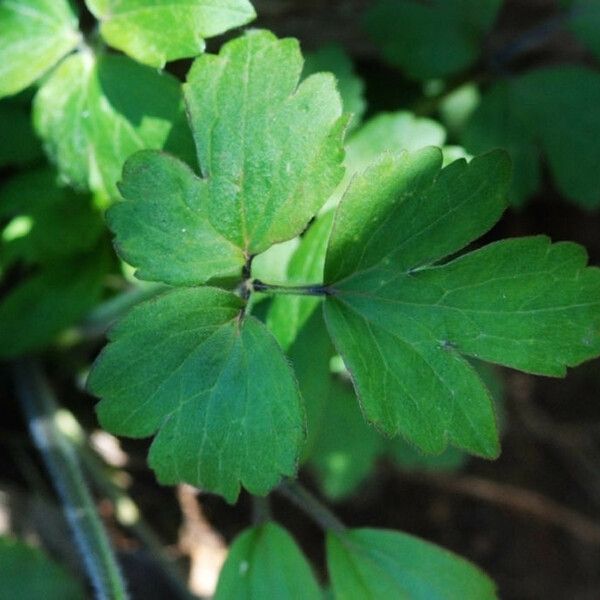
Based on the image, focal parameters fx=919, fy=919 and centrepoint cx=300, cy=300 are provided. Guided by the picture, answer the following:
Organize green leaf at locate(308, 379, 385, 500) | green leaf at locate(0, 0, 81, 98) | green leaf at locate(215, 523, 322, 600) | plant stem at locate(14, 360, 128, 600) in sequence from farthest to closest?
green leaf at locate(308, 379, 385, 500) < plant stem at locate(14, 360, 128, 600) < green leaf at locate(215, 523, 322, 600) < green leaf at locate(0, 0, 81, 98)

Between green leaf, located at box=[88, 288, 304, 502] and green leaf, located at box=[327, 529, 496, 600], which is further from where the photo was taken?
green leaf, located at box=[327, 529, 496, 600]

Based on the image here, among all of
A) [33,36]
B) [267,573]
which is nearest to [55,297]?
[33,36]

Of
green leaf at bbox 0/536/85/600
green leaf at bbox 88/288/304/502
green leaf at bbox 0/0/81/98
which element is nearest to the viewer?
green leaf at bbox 88/288/304/502

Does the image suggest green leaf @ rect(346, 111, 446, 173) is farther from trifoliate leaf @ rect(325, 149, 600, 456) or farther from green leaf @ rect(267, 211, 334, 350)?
trifoliate leaf @ rect(325, 149, 600, 456)

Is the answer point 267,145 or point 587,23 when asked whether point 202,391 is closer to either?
point 267,145

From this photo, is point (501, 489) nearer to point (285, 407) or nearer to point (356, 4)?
point (356, 4)

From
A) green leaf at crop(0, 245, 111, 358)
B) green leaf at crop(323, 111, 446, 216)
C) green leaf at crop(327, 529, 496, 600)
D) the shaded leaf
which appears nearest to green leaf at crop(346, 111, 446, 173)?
green leaf at crop(323, 111, 446, 216)
